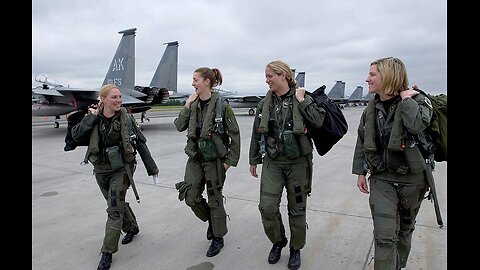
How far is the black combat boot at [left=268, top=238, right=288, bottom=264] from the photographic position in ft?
9.95

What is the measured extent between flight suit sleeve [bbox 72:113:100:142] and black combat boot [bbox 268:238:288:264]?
2.08 m

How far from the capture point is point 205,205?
3.36 meters

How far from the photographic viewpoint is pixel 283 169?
9.71ft

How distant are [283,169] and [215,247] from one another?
108 cm

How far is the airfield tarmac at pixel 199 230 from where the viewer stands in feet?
10.0

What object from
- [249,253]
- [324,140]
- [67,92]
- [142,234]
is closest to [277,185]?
[324,140]

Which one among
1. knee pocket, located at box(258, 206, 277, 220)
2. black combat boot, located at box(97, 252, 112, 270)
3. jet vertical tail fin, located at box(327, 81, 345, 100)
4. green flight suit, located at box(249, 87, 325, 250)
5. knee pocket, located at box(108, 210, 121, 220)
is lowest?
black combat boot, located at box(97, 252, 112, 270)

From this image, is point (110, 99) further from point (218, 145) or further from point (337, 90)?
point (337, 90)

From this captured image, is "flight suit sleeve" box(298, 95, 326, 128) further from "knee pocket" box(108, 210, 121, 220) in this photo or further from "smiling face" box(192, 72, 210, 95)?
"knee pocket" box(108, 210, 121, 220)

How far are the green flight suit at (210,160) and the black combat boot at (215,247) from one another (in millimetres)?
61

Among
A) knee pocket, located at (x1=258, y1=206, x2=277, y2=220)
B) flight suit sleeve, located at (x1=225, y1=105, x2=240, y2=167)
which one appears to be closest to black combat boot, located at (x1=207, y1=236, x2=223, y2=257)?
knee pocket, located at (x1=258, y1=206, x2=277, y2=220)

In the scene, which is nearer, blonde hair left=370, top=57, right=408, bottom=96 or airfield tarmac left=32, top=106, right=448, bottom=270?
blonde hair left=370, top=57, right=408, bottom=96

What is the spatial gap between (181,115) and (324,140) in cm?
146
